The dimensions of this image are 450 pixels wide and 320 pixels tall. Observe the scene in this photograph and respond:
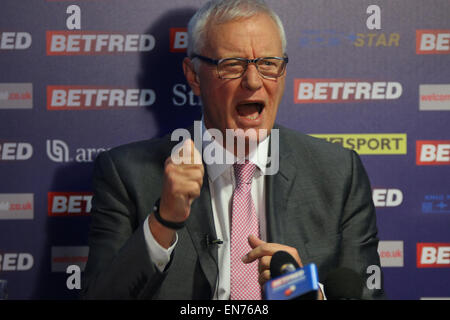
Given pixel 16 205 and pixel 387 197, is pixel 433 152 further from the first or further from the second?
pixel 16 205

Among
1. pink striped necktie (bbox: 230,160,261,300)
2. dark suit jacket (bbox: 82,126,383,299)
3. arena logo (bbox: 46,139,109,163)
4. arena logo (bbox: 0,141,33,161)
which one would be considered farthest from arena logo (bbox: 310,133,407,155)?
arena logo (bbox: 0,141,33,161)

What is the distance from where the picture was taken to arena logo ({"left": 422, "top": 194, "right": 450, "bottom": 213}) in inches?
97.4

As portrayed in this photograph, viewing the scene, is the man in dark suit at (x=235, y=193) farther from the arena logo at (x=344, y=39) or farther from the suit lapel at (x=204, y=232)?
the arena logo at (x=344, y=39)

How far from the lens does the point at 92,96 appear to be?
2.46 meters

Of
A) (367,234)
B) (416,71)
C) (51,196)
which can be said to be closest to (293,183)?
(367,234)

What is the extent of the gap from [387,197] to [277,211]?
0.80m

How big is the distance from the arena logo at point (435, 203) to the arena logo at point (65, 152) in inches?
63.6

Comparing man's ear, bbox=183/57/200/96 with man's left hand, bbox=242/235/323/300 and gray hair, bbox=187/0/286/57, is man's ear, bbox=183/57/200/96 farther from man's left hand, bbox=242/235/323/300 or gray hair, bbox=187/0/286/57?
man's left hand, bbox=242/235/323/300

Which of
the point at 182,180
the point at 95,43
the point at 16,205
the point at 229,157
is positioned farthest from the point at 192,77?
the point at 16,205

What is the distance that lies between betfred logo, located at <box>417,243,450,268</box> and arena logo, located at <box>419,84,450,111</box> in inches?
26.8

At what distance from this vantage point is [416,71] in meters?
2.46

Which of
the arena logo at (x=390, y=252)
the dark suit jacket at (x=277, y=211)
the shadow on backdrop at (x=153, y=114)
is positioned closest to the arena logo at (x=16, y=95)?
the shadow on backdrop at (x=153, y=114)

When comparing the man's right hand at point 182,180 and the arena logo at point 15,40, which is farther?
the arena logo at point 15,40

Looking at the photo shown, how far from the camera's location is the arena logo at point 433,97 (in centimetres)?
246
